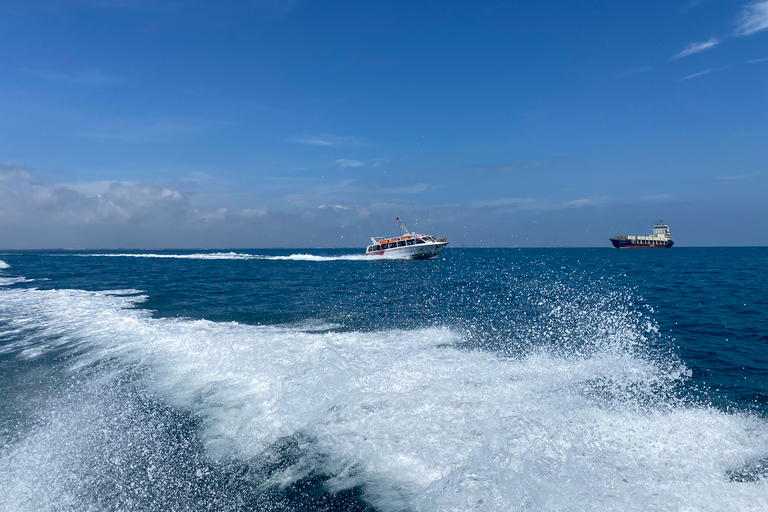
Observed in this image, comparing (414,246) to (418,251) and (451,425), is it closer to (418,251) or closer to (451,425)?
(418,251)

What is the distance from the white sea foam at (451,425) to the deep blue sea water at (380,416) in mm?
47

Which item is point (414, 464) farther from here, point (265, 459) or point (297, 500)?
point (265, 459)

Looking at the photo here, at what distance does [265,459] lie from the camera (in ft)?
23.8

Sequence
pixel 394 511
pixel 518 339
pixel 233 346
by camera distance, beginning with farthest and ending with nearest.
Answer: pixel 518 339 < pixel 233 346 < pixel 394 511

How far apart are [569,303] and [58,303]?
32347 mm

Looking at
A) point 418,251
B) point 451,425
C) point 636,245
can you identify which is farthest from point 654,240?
point 451,425

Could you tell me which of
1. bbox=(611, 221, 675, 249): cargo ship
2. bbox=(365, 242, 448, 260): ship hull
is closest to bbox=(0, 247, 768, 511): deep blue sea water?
bbox=(365, 242, 448, 260): ship hull

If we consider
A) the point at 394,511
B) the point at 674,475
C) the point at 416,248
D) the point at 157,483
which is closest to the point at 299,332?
the point at 157,483

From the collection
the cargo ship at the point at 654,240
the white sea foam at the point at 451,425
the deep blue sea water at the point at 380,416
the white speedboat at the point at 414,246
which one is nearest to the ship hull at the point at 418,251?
the white speedboat at the point at 414,246

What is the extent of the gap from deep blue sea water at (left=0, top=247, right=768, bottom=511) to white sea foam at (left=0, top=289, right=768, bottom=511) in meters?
0.05

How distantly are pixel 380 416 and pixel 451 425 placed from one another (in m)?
1.56

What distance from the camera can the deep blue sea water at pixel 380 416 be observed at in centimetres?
625

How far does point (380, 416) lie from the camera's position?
28.5 ft

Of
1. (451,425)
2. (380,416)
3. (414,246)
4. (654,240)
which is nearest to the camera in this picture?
(451,425)
